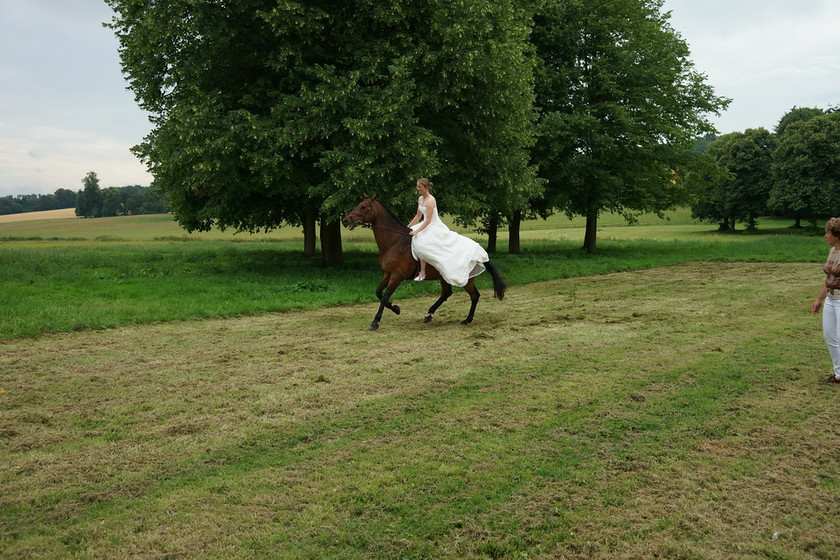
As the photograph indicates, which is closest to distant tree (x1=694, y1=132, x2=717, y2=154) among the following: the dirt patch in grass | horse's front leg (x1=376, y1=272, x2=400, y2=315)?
the dirt patch in grass

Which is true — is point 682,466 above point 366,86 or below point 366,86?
below

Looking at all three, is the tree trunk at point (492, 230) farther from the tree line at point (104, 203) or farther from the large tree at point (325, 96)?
the tree line at point (104, 203)

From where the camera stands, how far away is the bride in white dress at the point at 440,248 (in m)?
11.2

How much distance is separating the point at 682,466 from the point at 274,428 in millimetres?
3730

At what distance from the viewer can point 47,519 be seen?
405 centimetres

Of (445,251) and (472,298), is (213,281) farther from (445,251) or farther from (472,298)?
(472,298)

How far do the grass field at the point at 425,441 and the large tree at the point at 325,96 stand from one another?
23.4 ft

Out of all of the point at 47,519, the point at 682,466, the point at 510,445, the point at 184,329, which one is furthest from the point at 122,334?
the point at 682,466

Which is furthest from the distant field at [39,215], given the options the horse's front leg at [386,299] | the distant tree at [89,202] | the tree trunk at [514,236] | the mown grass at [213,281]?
the horse's front leg at [386,299]

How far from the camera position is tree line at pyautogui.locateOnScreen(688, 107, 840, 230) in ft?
148

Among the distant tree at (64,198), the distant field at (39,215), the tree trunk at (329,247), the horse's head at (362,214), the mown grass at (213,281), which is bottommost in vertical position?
the mown grass at (213,281)

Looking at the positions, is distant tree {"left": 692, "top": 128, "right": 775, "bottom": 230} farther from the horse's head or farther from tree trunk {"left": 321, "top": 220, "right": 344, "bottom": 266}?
the horse's head

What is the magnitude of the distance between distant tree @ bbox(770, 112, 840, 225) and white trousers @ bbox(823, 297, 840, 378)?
149 feet

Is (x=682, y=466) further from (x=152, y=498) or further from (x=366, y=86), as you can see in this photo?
(x=366, y=86)
